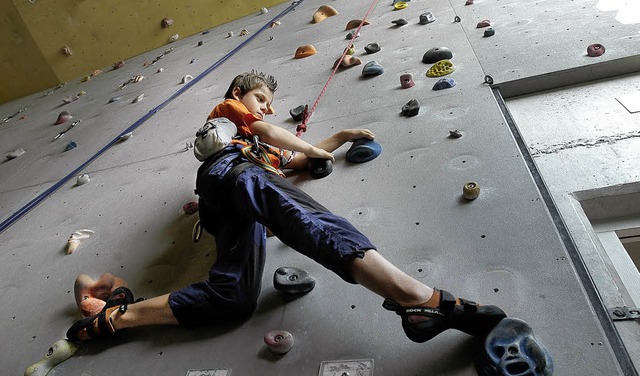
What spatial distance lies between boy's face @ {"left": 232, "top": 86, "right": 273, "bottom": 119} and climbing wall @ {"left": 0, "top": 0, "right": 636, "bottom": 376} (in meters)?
0.33

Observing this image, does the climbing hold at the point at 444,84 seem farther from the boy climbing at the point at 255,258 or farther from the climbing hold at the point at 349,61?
the boy climbing at the point at 255,258

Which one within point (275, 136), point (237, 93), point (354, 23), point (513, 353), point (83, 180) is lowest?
point (83, 180)

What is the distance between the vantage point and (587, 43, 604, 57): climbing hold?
85.3 inches

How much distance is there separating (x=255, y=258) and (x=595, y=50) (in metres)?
1.85

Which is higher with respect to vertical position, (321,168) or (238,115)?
(238,115)

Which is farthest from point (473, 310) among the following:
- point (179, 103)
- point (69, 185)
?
point (179, 103)

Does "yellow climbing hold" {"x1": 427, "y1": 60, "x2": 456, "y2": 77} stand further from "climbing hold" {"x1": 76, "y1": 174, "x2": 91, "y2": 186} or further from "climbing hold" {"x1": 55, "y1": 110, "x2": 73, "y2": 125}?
"climbing hold" {"x1": 55, "y1": 110, "x2": 73, "y2": 125}

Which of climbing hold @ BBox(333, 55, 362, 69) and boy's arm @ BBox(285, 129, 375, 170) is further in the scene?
climbing hold @ BBox(333, 55, 362, 69)

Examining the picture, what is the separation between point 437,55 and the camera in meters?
2.55

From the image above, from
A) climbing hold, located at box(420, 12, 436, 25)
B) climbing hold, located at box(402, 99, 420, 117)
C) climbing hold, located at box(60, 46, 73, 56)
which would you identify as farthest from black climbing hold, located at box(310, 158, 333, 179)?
climbing hold, located at box(60, 46, 73, 56)

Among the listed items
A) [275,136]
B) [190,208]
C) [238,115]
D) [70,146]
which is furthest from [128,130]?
[275,136]

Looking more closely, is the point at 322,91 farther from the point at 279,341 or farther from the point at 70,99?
the point at 70,99

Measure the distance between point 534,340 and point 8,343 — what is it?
5.34 ft

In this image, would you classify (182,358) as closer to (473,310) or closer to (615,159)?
(473,310)
